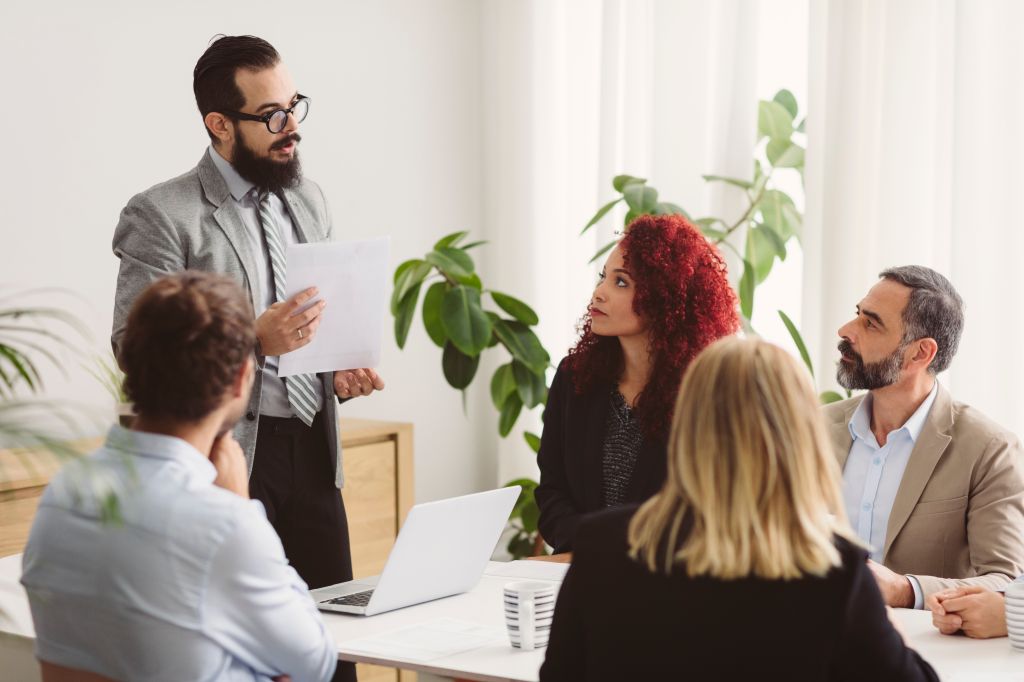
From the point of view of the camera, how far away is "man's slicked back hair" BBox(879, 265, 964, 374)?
9.08ft

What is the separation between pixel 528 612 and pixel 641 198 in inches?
82.1

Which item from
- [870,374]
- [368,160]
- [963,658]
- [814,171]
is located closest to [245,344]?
[963,658]

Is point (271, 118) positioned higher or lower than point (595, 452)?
higher

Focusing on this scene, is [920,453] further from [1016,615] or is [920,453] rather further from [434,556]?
[434,556]

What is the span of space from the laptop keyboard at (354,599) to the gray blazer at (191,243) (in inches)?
15.5

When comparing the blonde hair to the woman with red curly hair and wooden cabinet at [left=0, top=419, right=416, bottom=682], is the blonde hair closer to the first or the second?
the woman with red curly hair

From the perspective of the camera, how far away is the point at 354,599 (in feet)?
7.37

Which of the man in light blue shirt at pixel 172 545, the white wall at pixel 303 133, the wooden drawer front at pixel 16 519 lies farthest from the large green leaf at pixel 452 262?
the man in light blue shirt at pixel 172 545

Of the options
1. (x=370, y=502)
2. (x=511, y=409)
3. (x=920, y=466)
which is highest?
(x=920, y=466)

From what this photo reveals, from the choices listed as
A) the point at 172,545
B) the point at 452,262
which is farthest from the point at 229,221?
the point at 452,262

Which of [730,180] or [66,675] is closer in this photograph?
[66,675]

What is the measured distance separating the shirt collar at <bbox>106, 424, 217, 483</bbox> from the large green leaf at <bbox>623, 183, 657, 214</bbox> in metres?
2.37

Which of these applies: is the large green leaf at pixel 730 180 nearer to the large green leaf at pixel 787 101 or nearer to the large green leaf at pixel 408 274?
the large green leaf at pixel 787 101

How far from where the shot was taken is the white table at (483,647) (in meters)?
1.83
